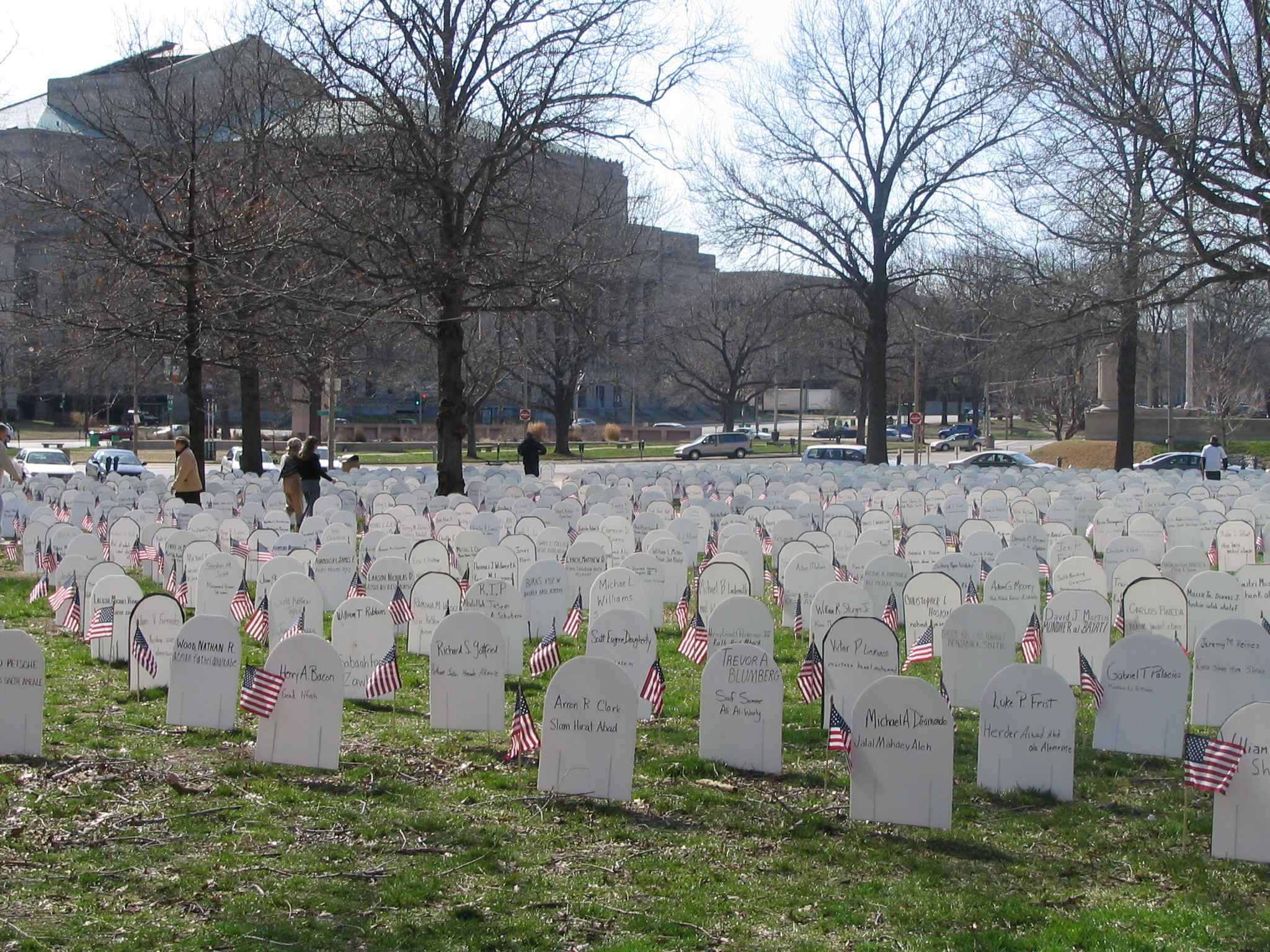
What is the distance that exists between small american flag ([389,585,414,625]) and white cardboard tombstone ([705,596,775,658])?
2.87 meters

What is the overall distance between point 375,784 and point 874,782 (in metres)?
2.54

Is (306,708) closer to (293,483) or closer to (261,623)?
(261,623)

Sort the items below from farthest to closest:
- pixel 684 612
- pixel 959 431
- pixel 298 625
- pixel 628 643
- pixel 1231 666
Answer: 1. pixel 959 431
2. pixel 684 612
3. pixel 298 625
4. pixel 628 643
5. pixel 1231 666

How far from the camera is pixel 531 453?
2733 centimetres

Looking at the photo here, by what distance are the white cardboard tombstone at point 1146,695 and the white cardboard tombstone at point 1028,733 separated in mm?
871

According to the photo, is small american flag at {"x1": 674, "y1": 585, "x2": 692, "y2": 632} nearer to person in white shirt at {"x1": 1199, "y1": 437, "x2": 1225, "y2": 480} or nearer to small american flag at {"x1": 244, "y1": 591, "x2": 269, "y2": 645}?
small american flag at {"x1": 244, "y1": 591, "x2": 269, "y2": 645}

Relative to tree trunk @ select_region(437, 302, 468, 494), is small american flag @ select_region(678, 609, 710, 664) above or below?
below

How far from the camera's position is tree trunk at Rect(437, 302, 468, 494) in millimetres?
22156

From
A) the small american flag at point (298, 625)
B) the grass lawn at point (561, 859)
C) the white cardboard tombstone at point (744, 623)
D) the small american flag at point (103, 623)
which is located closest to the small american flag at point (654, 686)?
the grass lawn at point (561, 859)

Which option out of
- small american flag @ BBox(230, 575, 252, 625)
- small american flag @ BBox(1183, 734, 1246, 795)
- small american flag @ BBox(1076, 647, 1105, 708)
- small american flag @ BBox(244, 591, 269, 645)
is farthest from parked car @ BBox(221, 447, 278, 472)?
small american flag @ BBox(1183, 734, 1246, 795)

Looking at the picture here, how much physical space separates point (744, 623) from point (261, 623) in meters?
4.09

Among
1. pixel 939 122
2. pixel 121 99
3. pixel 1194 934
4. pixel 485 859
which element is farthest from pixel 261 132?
pixel 939 122

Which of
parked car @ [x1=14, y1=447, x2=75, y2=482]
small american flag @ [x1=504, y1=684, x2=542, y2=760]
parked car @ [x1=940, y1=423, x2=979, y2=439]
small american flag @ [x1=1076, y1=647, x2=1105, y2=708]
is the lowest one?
small american flag @ [x1=504, y1=684, x2=542, y2=760]

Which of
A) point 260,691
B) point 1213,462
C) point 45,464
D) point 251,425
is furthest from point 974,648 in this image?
point 45,464
